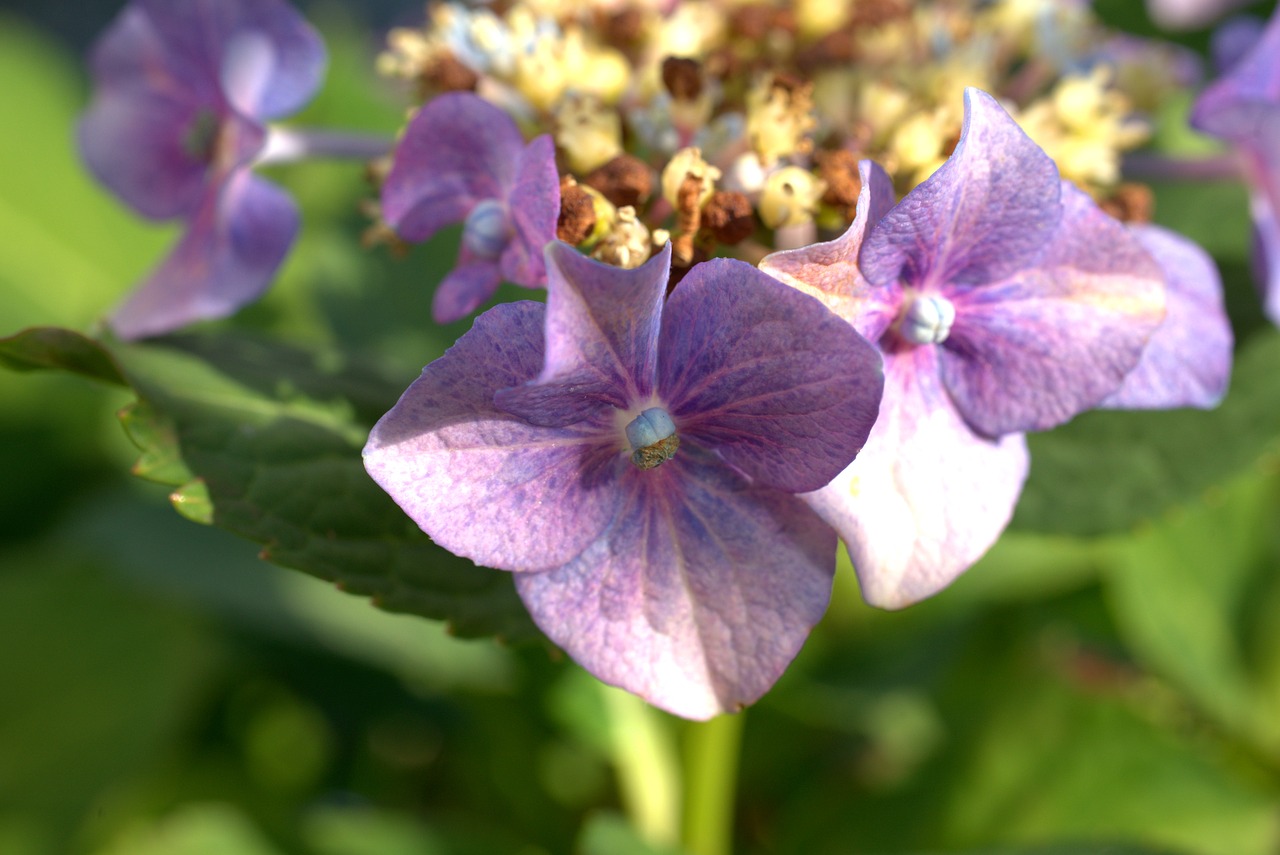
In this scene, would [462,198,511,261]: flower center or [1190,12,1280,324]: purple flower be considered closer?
[462,198,511,261]: flower center

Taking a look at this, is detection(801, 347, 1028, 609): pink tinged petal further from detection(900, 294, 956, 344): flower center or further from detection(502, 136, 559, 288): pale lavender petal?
detection(502, 136, 559, 288): pale lavender petal

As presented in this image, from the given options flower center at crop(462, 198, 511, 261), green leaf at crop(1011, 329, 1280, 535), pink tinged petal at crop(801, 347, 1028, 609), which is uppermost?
flower center at crop(462, 198, 511, 261)

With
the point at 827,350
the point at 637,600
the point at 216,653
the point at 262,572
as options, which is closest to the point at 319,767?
the point at 216,653

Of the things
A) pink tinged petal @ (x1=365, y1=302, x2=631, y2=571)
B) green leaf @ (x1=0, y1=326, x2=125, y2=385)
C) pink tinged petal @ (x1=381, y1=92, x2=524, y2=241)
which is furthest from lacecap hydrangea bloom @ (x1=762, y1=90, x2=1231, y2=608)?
green leaf @ (x1=0, y1=326, x2=125, y2=385)

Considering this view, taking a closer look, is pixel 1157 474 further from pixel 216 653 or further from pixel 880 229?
pixel 216 653

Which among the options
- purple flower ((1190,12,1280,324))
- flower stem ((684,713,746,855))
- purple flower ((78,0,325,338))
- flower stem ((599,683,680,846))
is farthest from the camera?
flower stem ((599,683,680,846))

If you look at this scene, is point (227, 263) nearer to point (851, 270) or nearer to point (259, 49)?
point (259, 49)
